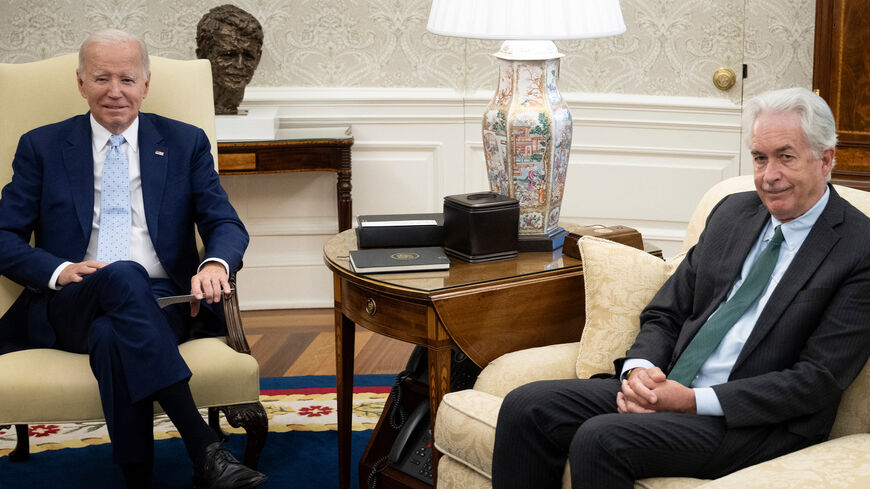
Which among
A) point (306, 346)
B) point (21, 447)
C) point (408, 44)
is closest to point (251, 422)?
point (21, 447)

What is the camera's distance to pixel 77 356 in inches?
91.7

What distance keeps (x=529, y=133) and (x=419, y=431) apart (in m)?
0.83

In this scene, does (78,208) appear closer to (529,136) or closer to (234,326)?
(234,326)

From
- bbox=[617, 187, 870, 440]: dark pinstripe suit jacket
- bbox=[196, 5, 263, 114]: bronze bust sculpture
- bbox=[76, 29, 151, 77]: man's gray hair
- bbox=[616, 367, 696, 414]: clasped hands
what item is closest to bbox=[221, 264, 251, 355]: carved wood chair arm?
bbox=[76, 29, 151, 77]: man's gray hair

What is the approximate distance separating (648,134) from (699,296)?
2.33 meters

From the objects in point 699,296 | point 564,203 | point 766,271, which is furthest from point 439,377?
point 564,203

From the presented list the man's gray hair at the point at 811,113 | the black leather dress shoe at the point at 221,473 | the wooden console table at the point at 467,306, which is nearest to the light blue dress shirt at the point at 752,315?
the man's gray hair at the point at 811,113

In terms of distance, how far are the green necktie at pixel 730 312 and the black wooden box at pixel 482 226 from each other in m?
0.61

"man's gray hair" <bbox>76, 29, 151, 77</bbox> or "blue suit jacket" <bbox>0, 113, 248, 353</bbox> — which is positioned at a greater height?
"man's gray hair" <bbox>76, 29, 151, 77</bbox>

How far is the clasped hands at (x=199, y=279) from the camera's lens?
2354 millimetres

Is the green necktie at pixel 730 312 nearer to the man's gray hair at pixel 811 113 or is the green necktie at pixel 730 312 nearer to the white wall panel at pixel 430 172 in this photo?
the man's gray hair at pixel 811 113

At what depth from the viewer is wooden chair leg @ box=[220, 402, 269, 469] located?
7.77 feet

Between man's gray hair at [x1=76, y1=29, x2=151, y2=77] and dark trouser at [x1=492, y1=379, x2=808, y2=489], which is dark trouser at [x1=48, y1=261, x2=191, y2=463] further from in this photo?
dark trouser at [x1=492, y1=379, x2=808, y2=489]

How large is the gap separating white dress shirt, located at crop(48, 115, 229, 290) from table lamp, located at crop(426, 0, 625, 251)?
0.92 m
